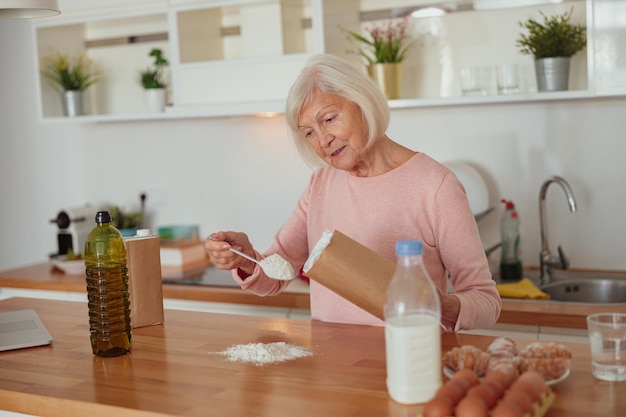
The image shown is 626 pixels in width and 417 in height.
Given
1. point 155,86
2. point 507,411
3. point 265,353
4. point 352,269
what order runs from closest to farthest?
1. point 507,411
2. point 352,269
3. point 265,353
4. point 155,86

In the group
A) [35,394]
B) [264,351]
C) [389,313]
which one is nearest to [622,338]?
[389,313]

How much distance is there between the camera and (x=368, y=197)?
83.2 inches

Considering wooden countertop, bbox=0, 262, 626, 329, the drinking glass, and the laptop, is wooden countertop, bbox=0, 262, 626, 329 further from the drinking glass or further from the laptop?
the drinking glass

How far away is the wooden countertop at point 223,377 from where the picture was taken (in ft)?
4.75

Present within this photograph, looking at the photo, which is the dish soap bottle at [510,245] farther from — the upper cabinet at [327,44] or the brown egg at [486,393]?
the brown egg at [486,393]

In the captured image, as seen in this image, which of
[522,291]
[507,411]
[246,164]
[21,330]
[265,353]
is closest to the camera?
[507,411]

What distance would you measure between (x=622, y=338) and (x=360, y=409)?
0.47m

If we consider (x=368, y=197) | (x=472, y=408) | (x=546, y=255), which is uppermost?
(x=368, y=197)

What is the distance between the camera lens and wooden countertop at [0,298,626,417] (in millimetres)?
1446

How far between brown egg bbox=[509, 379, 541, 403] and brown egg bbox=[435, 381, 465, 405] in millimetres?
77

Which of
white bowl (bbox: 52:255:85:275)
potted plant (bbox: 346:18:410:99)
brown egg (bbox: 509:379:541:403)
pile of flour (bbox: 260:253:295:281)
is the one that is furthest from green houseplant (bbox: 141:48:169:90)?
brown egg (bbox: 509:379:541:403)

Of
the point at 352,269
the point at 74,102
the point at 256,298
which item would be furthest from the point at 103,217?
the point at 74,102

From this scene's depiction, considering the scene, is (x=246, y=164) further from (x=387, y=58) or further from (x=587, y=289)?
(x=587, y=289)

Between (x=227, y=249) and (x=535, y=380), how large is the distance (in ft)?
2.79
